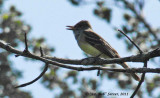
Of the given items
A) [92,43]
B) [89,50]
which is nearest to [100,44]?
[92,43]

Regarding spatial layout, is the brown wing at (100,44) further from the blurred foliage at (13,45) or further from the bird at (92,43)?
the blurred foliage at (13,45)

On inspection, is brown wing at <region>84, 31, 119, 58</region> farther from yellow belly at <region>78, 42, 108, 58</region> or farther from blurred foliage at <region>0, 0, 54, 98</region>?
blurred foliage at <region>0, 0, 54, 98</region>

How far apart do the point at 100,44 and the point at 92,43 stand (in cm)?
18

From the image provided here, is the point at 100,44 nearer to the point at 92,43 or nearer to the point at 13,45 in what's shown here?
the point at 92,43

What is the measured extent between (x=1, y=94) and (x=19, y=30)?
5.21 ft

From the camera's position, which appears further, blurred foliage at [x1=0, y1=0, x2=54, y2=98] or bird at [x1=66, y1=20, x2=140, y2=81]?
blurred foliage at [x1=0, y1=0, x2=54, y2=98]

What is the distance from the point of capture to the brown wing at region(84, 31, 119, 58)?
21.2 feet

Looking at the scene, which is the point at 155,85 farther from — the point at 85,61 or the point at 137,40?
the point at 85,61

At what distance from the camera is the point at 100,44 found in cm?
695

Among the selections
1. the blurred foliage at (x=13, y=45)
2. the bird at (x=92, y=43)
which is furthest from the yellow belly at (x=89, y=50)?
the blurred foliage at (x=13, y=45)

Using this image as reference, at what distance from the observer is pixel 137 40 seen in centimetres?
879

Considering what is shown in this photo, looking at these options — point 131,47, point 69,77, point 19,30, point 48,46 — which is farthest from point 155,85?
point 19,30

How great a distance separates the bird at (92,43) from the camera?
21.4 ft

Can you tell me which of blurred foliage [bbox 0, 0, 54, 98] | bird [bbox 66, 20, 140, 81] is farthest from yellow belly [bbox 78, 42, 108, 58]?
blurred foliage [bbox 0, 0, 54, 98]
